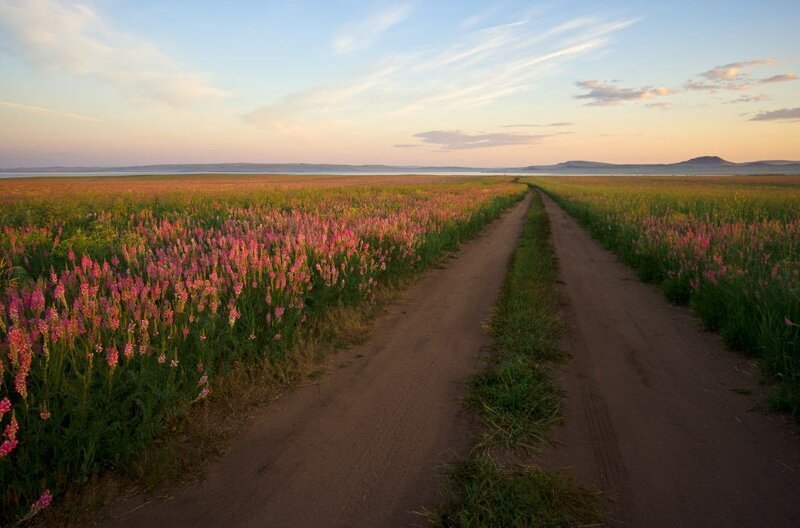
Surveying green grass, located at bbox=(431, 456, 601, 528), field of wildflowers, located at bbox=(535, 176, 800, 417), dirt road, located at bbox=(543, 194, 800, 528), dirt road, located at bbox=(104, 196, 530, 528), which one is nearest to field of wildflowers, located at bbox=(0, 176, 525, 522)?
dirt road, located at bbox=(104, 196, 530, 528)

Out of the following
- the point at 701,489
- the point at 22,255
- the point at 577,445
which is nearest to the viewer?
the point at 701,489

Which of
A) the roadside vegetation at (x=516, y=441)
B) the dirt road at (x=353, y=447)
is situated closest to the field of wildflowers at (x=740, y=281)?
the roadside vegetation at (x=516, y=441)

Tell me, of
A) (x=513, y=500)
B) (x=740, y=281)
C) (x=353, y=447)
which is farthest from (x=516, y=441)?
(x=740, y=281)

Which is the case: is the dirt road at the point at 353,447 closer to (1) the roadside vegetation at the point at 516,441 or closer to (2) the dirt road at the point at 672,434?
(1) the roadside vegetation at the point at 516,441

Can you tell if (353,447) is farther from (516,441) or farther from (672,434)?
(672,434)

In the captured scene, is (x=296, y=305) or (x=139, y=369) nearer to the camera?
(x=139, y=369)

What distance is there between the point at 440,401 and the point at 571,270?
21.6 feet

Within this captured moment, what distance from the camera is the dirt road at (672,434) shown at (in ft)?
8.39

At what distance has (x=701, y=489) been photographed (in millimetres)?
2680

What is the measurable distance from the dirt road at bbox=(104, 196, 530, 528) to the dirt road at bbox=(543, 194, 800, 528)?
0.96 m

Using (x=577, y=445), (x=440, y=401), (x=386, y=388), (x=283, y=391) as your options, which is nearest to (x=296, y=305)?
(x=283, y=391)

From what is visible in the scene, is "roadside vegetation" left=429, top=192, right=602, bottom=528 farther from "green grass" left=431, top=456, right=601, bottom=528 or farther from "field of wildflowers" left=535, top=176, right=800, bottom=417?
"field of wildflowers" left=535, top=176, right=800, bottom=417

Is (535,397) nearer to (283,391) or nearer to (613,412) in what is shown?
(613,412)

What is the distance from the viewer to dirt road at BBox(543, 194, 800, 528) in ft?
8.39
